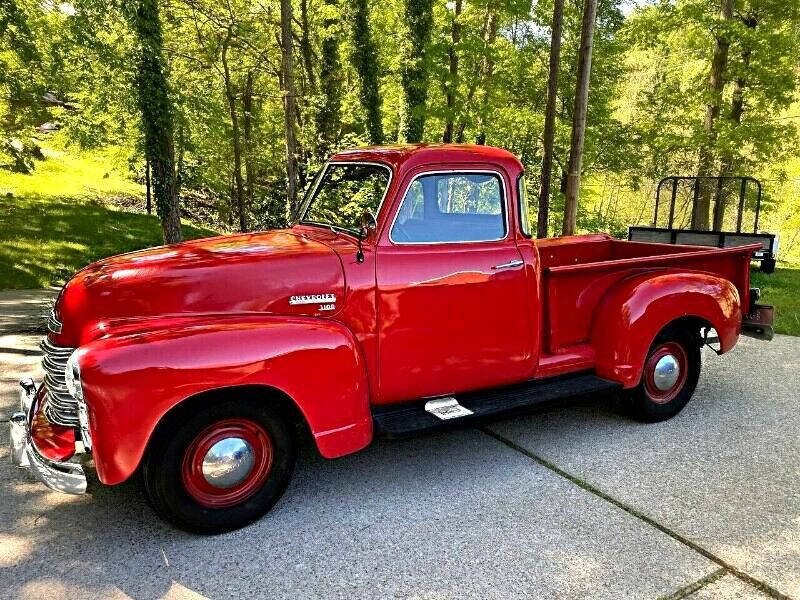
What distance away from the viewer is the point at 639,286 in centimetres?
415

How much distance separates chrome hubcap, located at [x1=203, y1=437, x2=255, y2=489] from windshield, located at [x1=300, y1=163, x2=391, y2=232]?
4.70ft

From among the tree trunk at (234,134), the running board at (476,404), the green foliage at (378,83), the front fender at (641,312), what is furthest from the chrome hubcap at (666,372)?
the tree trunk at (234,134)

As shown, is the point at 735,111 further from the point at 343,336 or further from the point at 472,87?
the point at 343,336

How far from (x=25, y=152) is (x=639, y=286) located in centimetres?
1445

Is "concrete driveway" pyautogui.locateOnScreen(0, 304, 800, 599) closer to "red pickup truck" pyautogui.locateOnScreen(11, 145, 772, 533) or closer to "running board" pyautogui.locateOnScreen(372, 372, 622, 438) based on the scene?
"red pickup truck" pyautogui.locateOnScreen(11, 145, 772, 533)

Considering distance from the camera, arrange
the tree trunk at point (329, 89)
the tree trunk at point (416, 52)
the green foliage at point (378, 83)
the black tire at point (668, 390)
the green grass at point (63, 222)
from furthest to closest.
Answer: the tree trunk at point (329, 89) → the tree trunk at point (416, 52) → the green grass at point (63, 222) → the green foliage at point (378, 83) → the black tire at point (668, 390)

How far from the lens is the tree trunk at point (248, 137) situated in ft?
64.2

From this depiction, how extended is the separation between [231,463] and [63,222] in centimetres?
1610

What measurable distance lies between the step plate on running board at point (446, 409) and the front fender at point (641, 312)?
4.11 ft

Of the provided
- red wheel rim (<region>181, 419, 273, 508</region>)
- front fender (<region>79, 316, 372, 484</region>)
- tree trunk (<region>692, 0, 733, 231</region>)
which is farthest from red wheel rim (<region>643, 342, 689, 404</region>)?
tree trunk (<region>692, 0, 733, 231</region>)

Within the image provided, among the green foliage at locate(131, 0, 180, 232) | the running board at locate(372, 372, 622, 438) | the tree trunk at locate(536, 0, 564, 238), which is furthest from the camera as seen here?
the green foliage at locate(131, 0, 180, 232)

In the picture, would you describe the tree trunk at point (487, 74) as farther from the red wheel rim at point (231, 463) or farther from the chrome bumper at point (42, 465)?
the chrome bumper at point (42, 465)

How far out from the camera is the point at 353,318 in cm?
330

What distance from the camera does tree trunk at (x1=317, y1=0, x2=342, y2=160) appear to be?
18.7 meters
